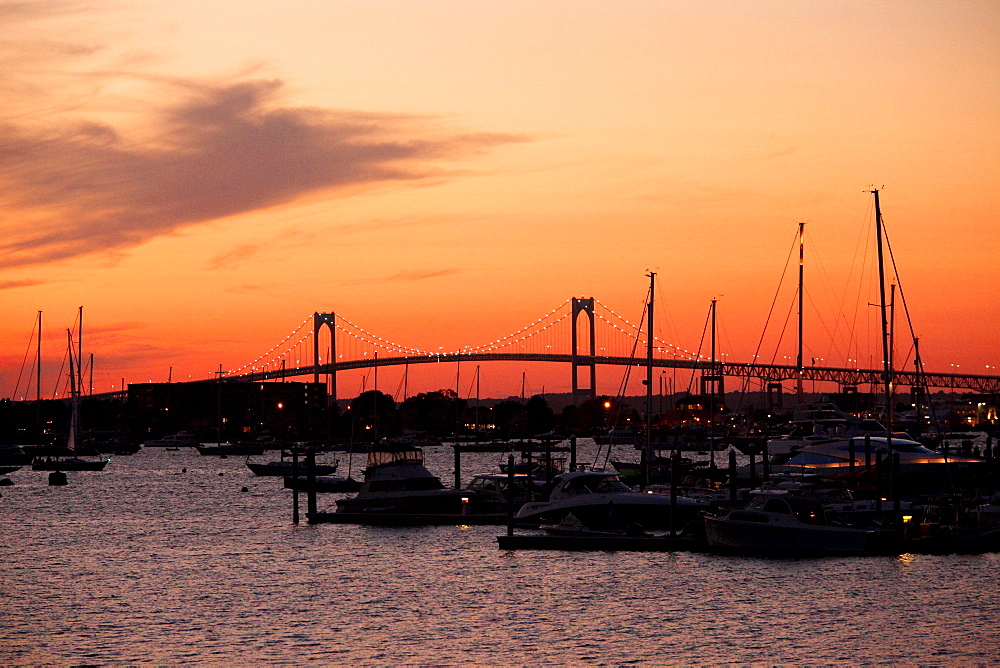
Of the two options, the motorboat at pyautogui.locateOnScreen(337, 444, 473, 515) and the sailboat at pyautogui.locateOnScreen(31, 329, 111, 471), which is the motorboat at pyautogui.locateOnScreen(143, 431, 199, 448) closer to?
the sailboat at pyautogui.locateOnScreen(31, 329, 111, 471)

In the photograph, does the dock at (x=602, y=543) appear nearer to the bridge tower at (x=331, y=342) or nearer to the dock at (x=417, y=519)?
the dock at (x=417, y=519)

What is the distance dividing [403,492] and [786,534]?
1399 cm

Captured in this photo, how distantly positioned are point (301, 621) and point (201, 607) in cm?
274

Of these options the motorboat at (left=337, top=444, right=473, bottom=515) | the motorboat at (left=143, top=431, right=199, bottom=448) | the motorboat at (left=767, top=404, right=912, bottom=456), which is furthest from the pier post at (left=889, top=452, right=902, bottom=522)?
the motorboat at (left=143, top=431, right=199, bottom=448)

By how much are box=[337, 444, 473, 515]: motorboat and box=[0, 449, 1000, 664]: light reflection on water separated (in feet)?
2.89

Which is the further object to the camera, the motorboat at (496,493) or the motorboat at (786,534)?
the motorboat at (496,493)

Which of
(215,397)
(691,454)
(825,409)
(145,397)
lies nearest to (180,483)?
(825,409)

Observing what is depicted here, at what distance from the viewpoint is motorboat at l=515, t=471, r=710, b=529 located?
34938mm

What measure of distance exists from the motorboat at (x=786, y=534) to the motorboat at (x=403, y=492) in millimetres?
11208

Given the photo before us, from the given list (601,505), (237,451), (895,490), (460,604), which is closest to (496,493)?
(601,505)

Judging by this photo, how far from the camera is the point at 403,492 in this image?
4109 cm

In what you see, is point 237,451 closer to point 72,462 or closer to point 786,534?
point 72,462

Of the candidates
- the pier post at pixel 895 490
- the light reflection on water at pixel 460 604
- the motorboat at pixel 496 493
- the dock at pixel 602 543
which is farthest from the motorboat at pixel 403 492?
the pier post at pixel 895 490

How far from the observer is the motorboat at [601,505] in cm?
3494
